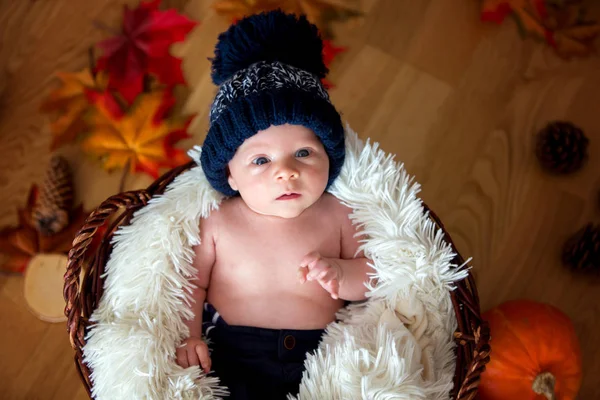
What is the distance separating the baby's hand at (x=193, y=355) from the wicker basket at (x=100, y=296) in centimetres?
17

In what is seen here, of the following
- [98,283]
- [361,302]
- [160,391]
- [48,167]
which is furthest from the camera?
[48,167]

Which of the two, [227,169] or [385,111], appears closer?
[227,169]

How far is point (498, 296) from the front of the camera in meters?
1.47

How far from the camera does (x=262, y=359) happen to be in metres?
1.17

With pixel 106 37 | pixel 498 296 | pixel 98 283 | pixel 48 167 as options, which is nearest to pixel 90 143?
pixel 48 167

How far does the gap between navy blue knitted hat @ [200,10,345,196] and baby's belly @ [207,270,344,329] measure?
0.24 m

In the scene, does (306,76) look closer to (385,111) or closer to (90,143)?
(385,111)

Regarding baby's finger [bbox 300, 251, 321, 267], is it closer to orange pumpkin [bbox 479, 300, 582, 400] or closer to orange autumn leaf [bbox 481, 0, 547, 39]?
orange pumpkin [bbox 479, 300, 582, 400]

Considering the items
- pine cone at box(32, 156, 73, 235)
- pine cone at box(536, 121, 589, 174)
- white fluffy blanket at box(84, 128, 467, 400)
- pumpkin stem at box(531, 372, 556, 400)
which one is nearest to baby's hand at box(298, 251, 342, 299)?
white fluffy blanket at box(84, 128, 467, 400)

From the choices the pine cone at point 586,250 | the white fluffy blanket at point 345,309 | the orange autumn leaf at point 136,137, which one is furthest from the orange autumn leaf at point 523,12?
the orange autumn leaf at point 136,137

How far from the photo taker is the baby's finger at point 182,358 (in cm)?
112

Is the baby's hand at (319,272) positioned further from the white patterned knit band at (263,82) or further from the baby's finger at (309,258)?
the white patterned knit band at (263,82)

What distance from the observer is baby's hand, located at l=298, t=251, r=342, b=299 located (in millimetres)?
1091

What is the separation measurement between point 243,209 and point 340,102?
21.3 inches
